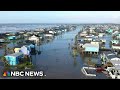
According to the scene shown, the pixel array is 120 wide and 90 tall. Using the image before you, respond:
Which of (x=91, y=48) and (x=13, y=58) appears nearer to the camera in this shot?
(x=13, y=58)

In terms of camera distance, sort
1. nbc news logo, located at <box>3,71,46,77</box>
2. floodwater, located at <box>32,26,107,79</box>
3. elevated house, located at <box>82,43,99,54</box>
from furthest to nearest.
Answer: elevated house, located at <box>82,43,99,54</box> → floodwater, located at <box>32,26,107,79</box> → nbc news logo, located at <box>3,71,46,77</box>

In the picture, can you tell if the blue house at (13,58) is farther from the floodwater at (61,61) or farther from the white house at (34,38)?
the white house at (34,38)

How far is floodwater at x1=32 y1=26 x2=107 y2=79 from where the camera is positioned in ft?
8.50

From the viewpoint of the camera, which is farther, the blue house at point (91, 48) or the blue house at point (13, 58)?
the blue house at point (91, 48)

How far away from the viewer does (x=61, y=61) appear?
119 inches

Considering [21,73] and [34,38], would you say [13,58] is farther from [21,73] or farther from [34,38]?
[34,38]

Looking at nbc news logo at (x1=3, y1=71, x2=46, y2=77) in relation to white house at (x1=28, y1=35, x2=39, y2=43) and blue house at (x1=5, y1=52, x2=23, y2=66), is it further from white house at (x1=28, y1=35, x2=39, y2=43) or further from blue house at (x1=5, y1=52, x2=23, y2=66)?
white house at (x1=28, y1=35, x2=39, y2=43)

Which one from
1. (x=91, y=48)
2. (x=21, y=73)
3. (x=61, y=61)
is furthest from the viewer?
(x=91, y=48)

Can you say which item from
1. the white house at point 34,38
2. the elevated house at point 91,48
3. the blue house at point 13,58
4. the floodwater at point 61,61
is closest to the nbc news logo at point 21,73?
the floodwater at point 61,61

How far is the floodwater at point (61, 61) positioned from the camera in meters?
2.59

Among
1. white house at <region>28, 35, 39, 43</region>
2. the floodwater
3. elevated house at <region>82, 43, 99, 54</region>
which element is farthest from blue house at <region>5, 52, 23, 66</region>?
elevated house at <region>82, 43, 99, 54</region>

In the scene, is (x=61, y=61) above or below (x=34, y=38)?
below

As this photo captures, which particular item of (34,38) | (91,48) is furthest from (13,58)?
(91,48)
